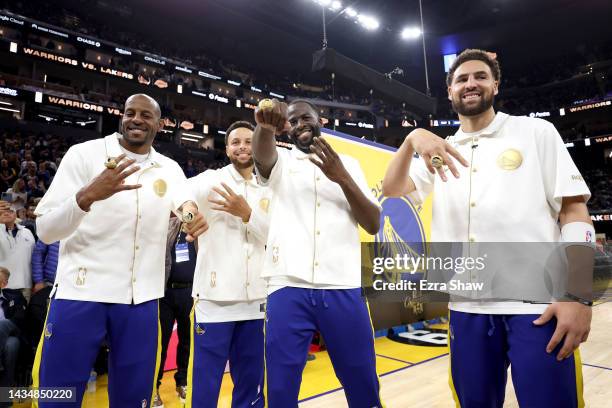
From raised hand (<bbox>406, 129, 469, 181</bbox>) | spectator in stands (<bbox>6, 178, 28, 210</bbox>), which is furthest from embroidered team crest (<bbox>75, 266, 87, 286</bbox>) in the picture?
spectator in stands (<bbox>6, 178, 28, 210</bbox>)

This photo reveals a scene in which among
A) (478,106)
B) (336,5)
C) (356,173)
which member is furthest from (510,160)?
(336,5)

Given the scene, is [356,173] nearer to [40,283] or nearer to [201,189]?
[201,189]

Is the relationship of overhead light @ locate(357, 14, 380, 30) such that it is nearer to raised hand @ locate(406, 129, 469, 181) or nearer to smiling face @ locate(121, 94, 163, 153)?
smiling face @ locate(121, 94, 163, 153)

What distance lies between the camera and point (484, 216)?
1520 millimetres

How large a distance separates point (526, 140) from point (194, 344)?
2.14 meters

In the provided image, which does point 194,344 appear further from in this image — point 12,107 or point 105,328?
point 12,107

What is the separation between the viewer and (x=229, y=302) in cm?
242

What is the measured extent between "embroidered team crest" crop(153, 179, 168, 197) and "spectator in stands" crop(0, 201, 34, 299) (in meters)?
3.11

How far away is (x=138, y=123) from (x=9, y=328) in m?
2.71

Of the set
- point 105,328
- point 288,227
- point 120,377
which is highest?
point 288,227

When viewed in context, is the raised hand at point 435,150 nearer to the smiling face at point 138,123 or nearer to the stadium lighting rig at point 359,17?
the smiling face at point 138,123

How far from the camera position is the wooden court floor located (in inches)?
139

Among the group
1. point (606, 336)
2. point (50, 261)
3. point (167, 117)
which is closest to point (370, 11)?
point (167, 117)

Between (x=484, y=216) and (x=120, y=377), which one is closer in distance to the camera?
(x=484, y=216)
